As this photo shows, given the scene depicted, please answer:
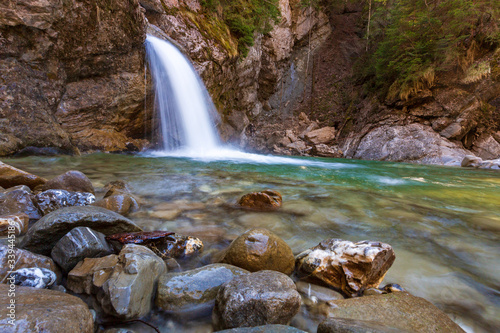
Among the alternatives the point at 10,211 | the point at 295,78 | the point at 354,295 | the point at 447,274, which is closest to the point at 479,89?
the point at 295,78

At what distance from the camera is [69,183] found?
3232 mm

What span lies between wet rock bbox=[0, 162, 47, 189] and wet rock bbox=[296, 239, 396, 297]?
144 inches

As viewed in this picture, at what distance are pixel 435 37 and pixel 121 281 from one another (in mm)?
17257

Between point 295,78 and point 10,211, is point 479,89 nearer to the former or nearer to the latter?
point 295,78

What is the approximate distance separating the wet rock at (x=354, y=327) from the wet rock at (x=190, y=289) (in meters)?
0.68

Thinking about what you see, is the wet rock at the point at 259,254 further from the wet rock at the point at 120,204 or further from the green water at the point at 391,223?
the wet rock at the point at 120,204

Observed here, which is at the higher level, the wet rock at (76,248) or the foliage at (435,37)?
the foliage at (435,37)

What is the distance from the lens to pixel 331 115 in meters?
19.3

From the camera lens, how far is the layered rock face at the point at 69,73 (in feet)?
20.5

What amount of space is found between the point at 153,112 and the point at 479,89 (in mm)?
16958

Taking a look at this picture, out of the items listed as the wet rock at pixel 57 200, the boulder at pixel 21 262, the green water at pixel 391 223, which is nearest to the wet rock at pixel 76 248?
the boulder at pixel 21 262

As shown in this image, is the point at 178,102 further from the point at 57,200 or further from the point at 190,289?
the point at 190,289

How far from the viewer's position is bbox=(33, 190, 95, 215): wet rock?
263 centimetres

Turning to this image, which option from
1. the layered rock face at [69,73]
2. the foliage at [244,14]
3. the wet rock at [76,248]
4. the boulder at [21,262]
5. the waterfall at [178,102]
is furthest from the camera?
the foliage at [244,14]
